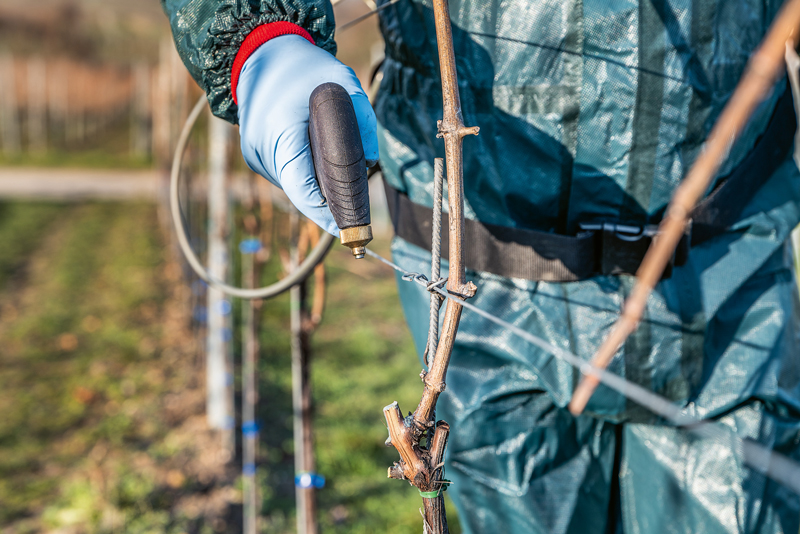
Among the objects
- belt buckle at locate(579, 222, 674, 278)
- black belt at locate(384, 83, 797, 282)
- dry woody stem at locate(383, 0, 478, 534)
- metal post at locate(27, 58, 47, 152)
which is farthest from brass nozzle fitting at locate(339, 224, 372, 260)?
metal post at locate(27, 58, 47, 152)

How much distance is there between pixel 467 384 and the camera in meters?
1.07

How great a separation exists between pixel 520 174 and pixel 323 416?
232 centimetres

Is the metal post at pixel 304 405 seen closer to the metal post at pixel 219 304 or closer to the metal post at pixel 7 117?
the metal post at pixel 219 304

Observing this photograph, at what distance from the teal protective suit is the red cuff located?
0.07ft

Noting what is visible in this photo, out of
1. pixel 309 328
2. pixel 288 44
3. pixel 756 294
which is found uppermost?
pixel 288 44

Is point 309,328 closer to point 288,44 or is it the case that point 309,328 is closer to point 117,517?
point 288,44

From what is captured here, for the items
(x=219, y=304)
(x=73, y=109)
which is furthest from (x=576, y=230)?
(x=73, y=109)

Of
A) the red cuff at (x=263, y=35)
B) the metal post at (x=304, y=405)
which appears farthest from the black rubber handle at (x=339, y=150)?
the metal post at (x=304, y=405)

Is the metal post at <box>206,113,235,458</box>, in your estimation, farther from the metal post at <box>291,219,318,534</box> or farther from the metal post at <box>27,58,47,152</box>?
the metal post at <box>27,58,47,152</box>

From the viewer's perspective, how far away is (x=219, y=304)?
259 cm

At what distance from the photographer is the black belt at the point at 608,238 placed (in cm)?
96

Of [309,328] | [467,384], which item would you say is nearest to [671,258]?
[467,384]

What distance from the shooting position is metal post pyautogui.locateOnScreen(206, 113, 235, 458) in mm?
2510

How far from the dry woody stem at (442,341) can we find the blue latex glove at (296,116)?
0.14 metres
